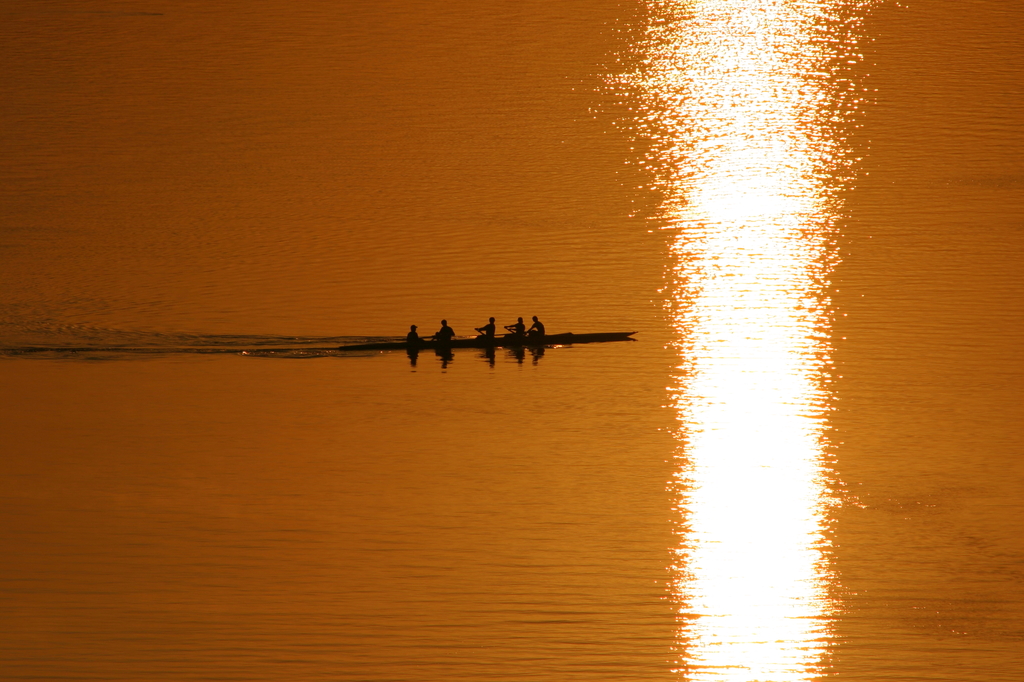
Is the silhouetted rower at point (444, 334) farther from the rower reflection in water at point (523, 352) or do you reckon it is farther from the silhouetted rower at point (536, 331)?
the silhouetted rower at point (536, 331)

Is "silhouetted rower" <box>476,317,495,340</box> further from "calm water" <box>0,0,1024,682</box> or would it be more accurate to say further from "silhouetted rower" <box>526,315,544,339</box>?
"calm water" <box>0,0,1024,682</box>

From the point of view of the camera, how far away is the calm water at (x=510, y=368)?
15086 millimetres

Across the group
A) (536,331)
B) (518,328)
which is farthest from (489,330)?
(536,331)

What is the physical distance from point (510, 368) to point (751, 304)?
7.93 meters

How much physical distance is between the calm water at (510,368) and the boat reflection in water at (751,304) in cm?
11

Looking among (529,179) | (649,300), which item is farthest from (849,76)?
(649,300)

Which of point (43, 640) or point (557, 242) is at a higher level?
point (557, 242)

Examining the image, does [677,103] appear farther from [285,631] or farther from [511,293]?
[285,631]

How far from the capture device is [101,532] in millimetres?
17453

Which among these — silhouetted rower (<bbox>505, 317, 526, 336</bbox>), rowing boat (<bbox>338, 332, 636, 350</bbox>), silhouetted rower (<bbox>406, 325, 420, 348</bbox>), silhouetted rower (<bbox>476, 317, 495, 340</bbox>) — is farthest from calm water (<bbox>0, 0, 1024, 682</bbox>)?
silhouetted rower (<bbox>476, 317, 495, 340</bbox>)

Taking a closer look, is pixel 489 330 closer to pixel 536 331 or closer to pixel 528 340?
pixel 528 340

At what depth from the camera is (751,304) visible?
32.5 m

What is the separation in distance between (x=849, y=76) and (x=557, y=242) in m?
28.8

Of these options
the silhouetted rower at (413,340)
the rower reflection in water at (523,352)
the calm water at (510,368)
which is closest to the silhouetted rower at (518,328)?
the rower reflection in water at (523,352)
